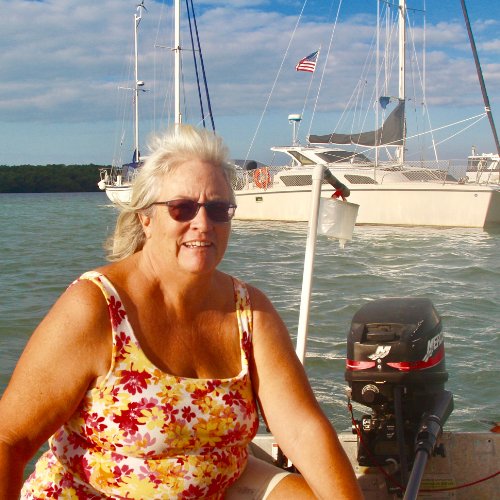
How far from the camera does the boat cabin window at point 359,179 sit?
72.7ft

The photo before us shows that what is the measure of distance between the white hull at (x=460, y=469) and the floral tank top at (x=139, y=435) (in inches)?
36.7

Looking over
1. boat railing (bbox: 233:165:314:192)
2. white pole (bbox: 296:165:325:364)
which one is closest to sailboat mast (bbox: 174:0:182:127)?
boat railing (bbox: 233:165:314:192)

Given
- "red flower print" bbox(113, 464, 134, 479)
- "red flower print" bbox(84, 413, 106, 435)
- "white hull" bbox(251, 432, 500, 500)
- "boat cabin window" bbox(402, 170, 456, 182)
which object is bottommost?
"white hull" bbox(251, 432, 500, 500)

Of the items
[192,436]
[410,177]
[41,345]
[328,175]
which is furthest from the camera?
[410,177]

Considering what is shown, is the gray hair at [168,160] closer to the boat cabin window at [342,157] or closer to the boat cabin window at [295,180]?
Result: the boat cabin window at [342,157]

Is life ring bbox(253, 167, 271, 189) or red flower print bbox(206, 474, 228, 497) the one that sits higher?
life ring bbox(253, 167, 271, 189)

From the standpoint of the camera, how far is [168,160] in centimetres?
211

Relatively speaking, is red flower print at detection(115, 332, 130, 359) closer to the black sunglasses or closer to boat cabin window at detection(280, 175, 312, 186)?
the black sunglasses

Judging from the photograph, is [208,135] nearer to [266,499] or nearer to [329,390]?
[266,499]

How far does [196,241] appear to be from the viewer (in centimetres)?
212

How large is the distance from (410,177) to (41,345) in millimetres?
20865

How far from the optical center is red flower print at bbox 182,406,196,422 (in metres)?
2.02

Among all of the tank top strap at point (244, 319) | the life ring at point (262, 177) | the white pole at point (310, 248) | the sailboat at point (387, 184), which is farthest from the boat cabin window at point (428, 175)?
the tank top strap at point (244, 319)

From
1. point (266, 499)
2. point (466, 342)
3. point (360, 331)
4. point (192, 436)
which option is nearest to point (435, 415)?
point (360, 331)
